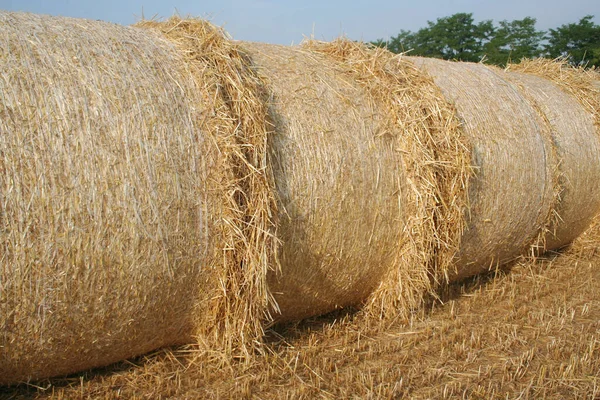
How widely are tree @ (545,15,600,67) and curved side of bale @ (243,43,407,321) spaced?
15392mm

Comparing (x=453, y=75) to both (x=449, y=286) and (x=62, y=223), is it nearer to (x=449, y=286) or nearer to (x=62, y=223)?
(x=449, y=286)

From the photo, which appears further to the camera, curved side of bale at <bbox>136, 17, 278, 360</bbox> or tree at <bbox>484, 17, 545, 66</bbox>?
tree at <bbox>484, 17, 545, 66</bbox>

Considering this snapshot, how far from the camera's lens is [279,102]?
12.2ft

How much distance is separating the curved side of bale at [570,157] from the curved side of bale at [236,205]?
319 centimetres

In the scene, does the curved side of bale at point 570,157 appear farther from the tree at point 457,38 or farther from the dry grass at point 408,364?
the tree at point 457,38

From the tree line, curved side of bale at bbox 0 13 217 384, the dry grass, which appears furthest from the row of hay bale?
the tree line

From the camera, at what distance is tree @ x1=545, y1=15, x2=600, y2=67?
17528mm

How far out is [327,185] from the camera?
12.1ft

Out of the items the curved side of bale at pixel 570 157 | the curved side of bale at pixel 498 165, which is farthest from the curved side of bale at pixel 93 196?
the curved side of bale at pixel 570 157

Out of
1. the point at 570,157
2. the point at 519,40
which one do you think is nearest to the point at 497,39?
the point at 519,40

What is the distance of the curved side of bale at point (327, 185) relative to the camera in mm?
3625

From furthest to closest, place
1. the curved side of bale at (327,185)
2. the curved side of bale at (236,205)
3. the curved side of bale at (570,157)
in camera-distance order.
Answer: the curved side of bale at (570,157) → the curved side of bale at (327,185) → the curved side of bale at (236,205)

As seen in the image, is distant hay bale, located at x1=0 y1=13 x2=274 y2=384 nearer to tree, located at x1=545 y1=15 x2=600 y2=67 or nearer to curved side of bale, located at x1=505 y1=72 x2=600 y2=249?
curved side of bale, located at x1=505 y1=72 x2=600 y2=249

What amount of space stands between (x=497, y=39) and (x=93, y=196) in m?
17.9
